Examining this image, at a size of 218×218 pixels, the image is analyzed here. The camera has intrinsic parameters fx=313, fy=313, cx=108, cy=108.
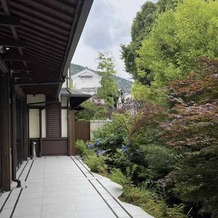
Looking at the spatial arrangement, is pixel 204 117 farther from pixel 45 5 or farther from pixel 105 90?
pixel 105 90

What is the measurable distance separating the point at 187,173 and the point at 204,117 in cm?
73

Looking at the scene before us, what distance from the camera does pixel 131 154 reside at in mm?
7902

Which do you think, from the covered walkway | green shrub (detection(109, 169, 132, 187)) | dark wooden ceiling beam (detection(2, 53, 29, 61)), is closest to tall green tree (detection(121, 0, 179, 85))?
the covered walkway

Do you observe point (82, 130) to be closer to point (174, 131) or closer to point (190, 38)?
point (190, 38)

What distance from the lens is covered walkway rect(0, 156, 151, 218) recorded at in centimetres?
448

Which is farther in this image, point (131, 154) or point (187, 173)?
point (131, 154)

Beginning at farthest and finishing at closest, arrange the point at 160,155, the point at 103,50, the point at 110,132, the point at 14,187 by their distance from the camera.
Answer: the point at 103,50 → the point at 110,132 → the point at 14,187 → the point at 160,155

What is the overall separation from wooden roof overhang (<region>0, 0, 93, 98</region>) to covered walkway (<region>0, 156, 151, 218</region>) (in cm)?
221

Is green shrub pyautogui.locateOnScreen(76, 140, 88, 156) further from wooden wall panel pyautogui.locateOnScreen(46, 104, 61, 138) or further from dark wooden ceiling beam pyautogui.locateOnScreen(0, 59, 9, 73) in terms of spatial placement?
dark wooden ceiling beam pyautogui.locateOnScreen(0, 59, 9, 73)

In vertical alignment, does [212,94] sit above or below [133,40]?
below

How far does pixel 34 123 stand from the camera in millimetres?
12695

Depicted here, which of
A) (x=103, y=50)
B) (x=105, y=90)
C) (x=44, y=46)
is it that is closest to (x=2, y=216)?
(x=44, y=46)

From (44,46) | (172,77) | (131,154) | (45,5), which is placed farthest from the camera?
(172,77)

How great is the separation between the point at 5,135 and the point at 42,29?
3.21 meters
